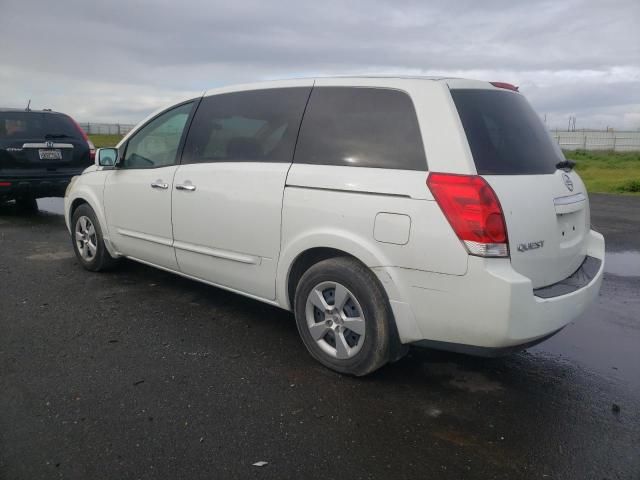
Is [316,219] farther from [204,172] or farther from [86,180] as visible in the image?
[86,180]

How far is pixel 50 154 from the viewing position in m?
8.92

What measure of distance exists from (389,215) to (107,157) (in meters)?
3.15

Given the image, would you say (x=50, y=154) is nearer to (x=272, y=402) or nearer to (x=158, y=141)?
(x=158, y=141)

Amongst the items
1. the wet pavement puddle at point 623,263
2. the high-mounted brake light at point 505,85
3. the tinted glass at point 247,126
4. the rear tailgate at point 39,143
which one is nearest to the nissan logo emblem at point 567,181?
the high-mounted brake light at point 505,85

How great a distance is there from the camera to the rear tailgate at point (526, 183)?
9.55 feet

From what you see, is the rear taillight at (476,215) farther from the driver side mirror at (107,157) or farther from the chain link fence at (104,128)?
the chain link fence at (104,128)

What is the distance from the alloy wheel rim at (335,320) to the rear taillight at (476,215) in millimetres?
779

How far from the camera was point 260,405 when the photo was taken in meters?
3.03

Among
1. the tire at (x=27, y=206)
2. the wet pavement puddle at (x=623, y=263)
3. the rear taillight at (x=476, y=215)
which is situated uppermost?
the rear taillight at (x=476, y=215)

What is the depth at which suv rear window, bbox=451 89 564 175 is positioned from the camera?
301 cm

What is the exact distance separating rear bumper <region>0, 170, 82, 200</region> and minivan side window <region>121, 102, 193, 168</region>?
4512mm

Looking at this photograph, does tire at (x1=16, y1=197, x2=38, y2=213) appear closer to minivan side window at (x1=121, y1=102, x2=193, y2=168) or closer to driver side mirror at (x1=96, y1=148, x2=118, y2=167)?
driver side mirror at (x1=96, y1=148, x2=118, y2=167)

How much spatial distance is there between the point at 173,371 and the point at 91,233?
8.78 feet

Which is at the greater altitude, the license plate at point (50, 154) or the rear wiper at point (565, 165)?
the rear wiper at point (565, 165)
